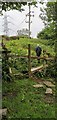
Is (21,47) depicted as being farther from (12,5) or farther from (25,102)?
(25,102)

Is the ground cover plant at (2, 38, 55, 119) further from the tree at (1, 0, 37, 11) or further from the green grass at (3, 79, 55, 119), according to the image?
the tree at (1, 0, 37, 11)

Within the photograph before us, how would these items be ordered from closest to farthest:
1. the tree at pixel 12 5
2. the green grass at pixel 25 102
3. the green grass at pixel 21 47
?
the green grass at pixel 25 102, the tree at pixel 12 5, the green grass at pixel 21 47

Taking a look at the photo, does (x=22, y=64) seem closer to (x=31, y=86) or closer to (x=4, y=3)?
(x=31, y=86)

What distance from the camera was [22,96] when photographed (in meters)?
12.3

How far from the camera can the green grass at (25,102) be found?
10164 millimetres

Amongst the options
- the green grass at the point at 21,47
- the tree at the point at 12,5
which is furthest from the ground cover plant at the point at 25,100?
the green grass at the point at 21,47

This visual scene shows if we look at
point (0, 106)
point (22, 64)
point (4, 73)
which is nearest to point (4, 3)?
point (4, 73)

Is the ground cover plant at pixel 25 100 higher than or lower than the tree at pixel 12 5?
lower

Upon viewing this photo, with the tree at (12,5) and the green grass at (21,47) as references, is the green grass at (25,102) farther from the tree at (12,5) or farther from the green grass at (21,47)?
the green grass at (21,47)

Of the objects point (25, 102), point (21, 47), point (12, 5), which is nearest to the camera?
point (25, 102)

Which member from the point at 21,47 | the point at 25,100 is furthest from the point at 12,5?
the point at 21,47

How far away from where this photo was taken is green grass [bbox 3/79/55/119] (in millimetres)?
10164

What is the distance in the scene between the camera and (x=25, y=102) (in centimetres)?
1153

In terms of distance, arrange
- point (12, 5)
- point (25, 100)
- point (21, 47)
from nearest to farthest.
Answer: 1. point (25, 100)
2. point (12, 5)
3. point (21, 47)
